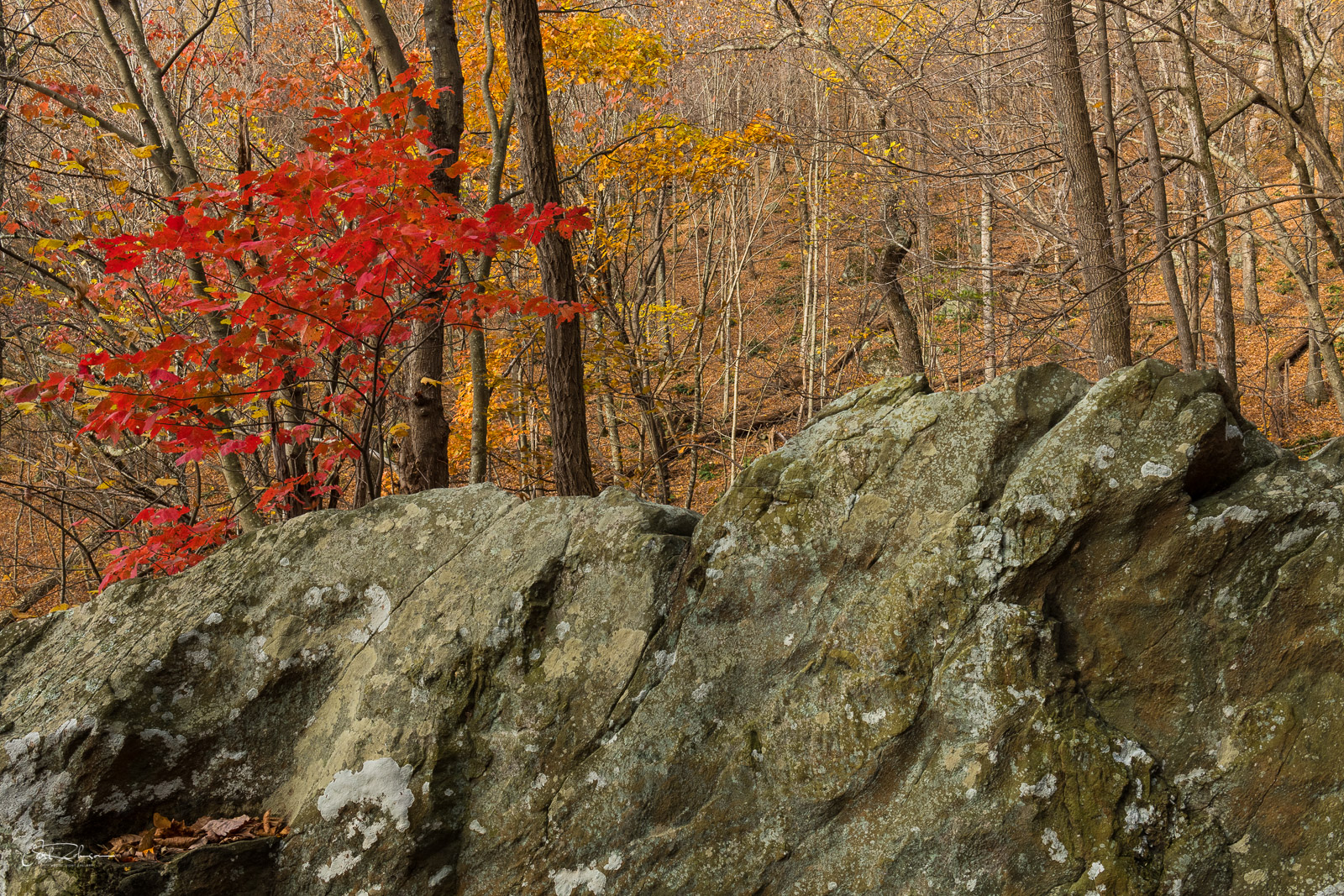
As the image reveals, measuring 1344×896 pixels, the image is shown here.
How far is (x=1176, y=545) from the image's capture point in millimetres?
2615

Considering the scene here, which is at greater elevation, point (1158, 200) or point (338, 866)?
point (1158, 200)

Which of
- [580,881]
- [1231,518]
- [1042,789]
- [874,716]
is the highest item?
[1231,518]

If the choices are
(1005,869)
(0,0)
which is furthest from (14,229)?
(1005,869)

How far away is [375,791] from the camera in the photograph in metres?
2.82

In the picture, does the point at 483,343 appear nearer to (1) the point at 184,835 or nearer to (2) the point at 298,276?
(2) the point at 298,276

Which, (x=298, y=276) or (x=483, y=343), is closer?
(x=298, y=276)

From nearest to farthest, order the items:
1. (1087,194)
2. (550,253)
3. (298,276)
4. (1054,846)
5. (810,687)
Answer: (1054,846) → (810,687) → (298,276) → (550,253) → (1087,194)

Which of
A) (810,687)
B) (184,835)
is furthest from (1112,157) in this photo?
(184,835)

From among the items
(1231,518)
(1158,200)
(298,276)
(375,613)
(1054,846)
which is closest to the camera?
(1054,846)

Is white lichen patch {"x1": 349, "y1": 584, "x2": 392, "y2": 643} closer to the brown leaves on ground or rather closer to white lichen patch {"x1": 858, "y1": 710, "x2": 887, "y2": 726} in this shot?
the brown leaves on ground

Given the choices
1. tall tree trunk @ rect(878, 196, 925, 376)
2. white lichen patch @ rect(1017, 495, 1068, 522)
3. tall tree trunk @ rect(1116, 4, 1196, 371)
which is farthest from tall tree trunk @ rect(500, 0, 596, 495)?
tall tree trunk @ rect(878, 196, 925, 376)

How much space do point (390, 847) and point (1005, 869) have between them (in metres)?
1.86

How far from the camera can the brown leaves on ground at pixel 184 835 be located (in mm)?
2719

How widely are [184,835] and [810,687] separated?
2075 mm
